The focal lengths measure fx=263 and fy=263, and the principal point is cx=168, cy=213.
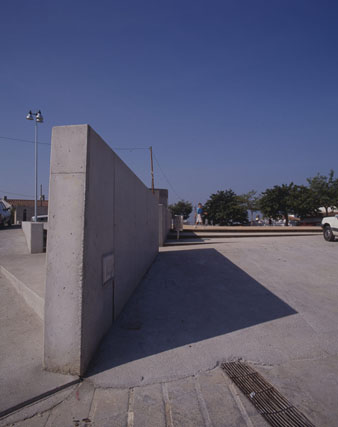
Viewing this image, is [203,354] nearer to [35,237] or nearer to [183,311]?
[183,311]

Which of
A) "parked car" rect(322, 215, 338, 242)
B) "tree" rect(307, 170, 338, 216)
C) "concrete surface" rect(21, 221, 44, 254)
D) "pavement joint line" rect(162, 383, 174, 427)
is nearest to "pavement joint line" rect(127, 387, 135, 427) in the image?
"pavement joint line" rect(162, 383, 174, 427)

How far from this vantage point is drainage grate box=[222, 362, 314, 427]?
2.01 meters

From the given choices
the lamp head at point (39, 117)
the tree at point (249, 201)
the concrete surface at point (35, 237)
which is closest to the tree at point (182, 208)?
the tree at point (249, 201)

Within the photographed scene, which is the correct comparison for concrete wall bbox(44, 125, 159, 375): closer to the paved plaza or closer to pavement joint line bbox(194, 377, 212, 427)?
the paved plaza

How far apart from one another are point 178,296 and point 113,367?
7.27ft

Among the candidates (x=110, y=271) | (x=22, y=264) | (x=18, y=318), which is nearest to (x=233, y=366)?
(x=110, y=271)

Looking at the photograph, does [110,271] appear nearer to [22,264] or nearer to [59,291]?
[59,291]

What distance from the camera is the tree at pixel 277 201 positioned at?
35.7m

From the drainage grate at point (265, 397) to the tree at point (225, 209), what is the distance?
121 ft

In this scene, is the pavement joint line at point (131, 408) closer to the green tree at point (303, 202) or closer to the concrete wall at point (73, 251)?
the concrete wall at point (73, 251)

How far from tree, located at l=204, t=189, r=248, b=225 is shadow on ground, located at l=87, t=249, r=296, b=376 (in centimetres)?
3318

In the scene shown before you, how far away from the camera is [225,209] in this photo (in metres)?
39.3

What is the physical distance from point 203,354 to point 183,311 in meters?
1.17

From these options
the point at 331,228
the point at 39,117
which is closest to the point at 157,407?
the point at 331,228
